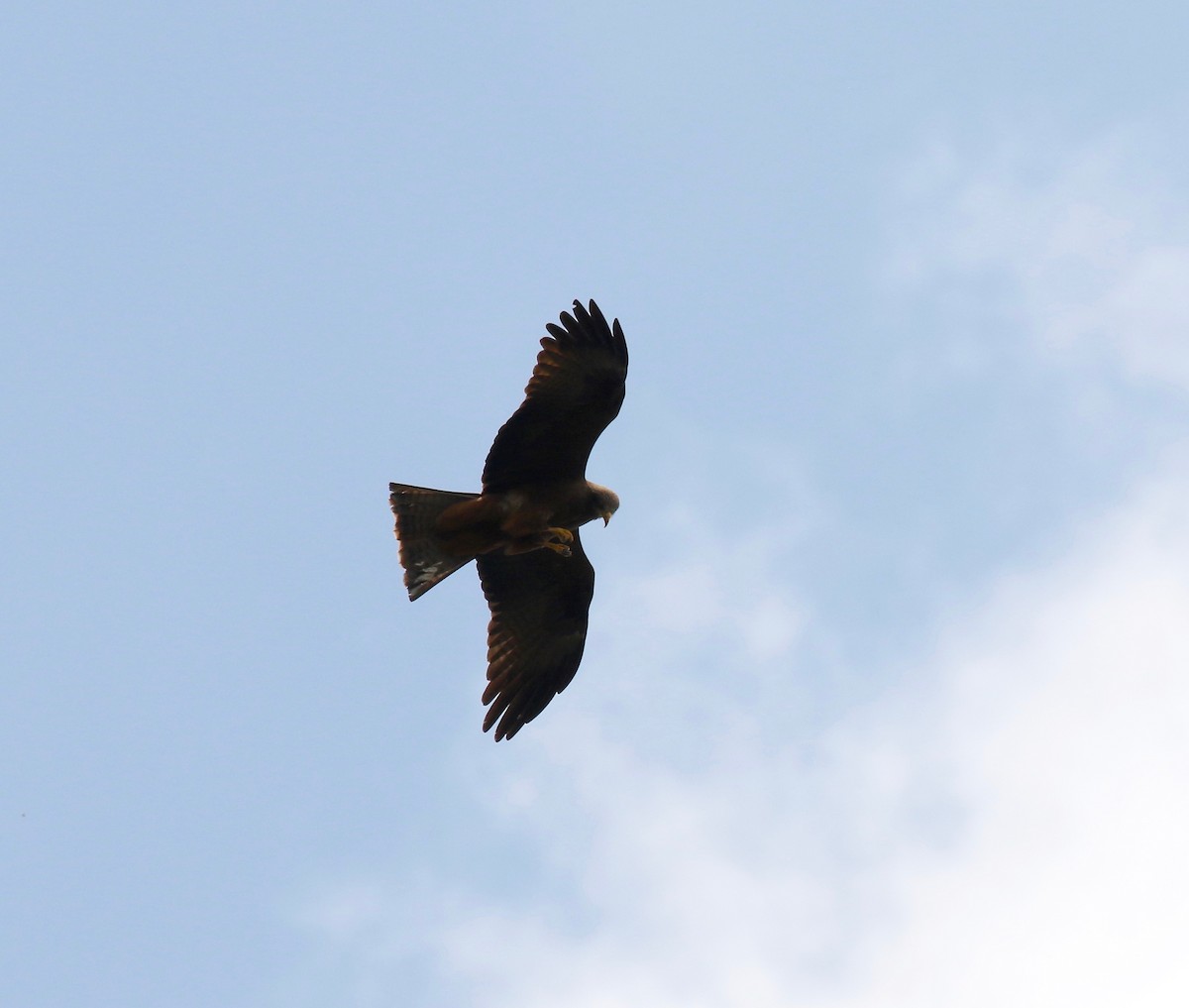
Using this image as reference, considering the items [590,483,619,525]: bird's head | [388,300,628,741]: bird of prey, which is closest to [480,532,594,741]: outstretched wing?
[388,300,628,741]: bird of prey

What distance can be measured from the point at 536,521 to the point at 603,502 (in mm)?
622

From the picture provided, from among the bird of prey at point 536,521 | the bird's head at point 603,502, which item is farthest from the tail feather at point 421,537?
the bird's head at point 603,502

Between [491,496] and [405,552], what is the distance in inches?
33.0

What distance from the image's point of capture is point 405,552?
43.1 ft

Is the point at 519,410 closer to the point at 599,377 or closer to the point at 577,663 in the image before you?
the point at 599,377

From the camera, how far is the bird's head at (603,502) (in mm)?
13227

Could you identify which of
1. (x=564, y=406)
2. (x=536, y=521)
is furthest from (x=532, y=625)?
(x=564, y=406)

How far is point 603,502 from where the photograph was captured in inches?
523

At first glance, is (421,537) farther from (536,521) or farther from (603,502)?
(603,502)

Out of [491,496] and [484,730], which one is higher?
[491,496]

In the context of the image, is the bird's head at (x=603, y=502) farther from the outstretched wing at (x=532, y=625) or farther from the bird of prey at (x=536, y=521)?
the outstretched wing at (x=532, y=625)

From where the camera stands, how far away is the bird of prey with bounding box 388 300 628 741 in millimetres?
12625

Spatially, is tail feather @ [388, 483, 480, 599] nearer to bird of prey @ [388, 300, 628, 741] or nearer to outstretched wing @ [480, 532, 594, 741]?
Answer: bird of prey @ [388, 300, 628, 741]

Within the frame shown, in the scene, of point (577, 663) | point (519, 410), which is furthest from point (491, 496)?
point (577, 663)
